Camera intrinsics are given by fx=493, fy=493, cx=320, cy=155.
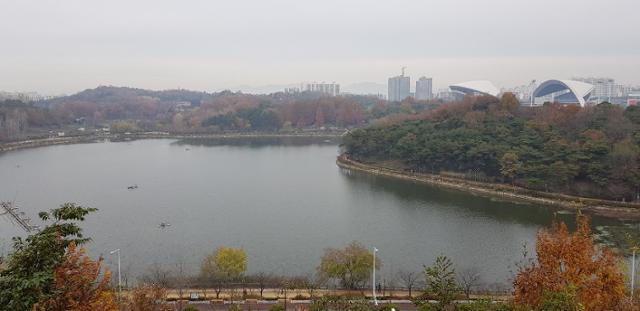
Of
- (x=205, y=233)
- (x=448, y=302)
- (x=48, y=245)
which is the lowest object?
(x=205, y=233)

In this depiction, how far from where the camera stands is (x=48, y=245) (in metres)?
3.14

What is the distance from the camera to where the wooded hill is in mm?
12445

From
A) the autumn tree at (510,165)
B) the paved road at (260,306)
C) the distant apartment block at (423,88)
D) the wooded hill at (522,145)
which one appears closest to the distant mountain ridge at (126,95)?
the distant apartment block at (423,88)

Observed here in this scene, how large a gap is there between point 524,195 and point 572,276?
9307 millimetres

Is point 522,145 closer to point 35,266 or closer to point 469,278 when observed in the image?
point 469,278

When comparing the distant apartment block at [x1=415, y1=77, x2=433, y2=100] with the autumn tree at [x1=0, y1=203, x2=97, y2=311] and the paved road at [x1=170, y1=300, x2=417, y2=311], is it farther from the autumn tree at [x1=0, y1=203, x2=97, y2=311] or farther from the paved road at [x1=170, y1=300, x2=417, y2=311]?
the autumn tree at [x1=0, y1=203, x2=97, y2=311]

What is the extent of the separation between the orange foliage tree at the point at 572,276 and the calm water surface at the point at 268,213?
125 inches

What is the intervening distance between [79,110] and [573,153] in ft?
117

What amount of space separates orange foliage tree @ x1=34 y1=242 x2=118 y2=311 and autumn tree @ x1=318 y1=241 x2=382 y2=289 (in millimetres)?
3905

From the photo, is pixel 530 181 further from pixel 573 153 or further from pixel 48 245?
pixel 48 245

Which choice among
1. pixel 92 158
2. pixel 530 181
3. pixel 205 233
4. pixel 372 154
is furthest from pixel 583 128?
pixel 92 158

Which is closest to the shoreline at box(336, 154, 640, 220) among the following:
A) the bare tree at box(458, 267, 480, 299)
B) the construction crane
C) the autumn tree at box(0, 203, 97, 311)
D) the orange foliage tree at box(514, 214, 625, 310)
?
the bare tree at box(458, 267, 480, 299)

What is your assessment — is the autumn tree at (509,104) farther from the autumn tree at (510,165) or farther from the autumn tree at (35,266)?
the autumn tree at (35,266)

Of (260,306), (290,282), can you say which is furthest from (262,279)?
(260,306)
